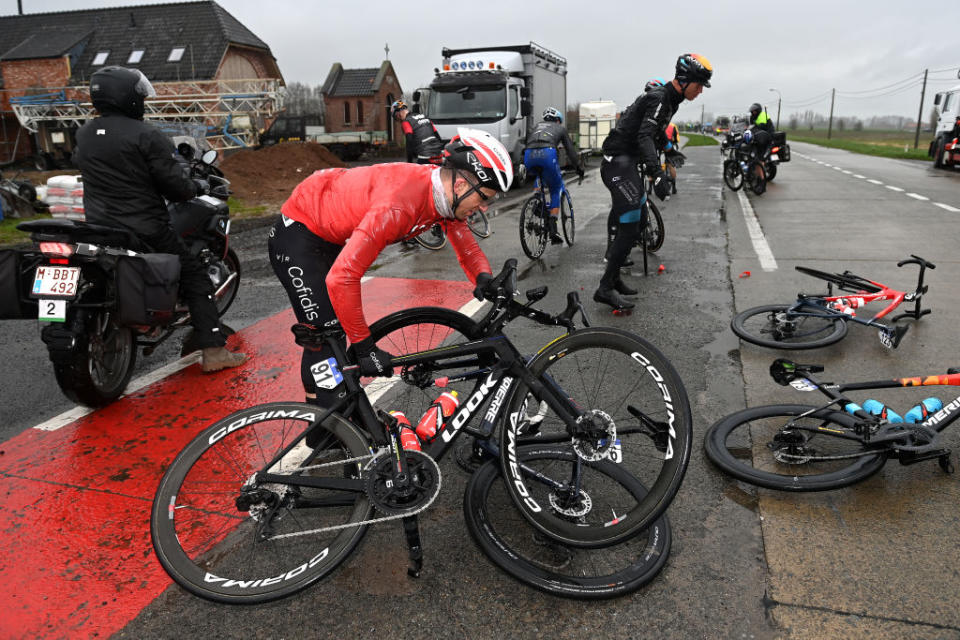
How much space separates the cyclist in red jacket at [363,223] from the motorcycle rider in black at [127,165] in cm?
187

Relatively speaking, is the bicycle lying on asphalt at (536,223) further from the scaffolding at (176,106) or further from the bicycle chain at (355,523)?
the scaffolding at (176,106)

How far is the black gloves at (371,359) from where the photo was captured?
2.72 m

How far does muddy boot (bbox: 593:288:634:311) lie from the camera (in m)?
6.36

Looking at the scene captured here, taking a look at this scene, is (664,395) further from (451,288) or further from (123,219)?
(451,288)

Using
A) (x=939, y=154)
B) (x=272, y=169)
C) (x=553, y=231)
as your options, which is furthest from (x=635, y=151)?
(x=939, y=154)

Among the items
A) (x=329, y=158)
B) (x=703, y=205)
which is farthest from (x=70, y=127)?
(x=703, y=205)

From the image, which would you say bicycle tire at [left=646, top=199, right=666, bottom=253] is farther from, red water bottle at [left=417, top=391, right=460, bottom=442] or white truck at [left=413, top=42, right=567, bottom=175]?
white truck at [left=413, top=42, right=567, bottom=175]

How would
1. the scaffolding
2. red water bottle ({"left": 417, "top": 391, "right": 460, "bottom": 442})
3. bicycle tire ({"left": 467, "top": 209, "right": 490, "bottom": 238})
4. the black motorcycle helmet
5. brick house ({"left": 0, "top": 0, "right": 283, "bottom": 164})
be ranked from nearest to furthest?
1. red water bottle ({"left": 417, "top": 391, "right": 460, "bottom": 442})
2. the black motorcycle helmet
3. bicycle tire ({"left": 467, "top": 209, "right": 490, "bottom": 238})
4. the scaffolding
5. brick house ({"left": 0, "top": 0, "right": 283, "bottom": 164})

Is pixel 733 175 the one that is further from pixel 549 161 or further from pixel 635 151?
pixel 635 151

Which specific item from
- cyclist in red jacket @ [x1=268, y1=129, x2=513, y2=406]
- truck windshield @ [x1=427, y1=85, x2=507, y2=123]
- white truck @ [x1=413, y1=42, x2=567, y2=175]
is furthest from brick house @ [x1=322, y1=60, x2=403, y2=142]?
cyclist in red jacket @ [x1=268, y1=129, x2=513, y2=406]

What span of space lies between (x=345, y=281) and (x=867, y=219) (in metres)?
12.1

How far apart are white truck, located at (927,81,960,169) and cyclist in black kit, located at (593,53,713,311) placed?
22031 mm

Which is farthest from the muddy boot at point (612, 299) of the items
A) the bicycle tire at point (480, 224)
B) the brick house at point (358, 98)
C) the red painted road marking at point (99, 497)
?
the brick house at point (358, 98)

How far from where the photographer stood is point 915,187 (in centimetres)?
1697
